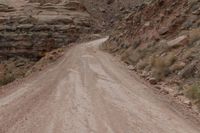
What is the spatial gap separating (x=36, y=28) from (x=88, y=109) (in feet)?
125

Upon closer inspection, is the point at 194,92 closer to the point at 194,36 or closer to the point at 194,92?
the point at 194,92

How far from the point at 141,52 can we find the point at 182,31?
2.68 m

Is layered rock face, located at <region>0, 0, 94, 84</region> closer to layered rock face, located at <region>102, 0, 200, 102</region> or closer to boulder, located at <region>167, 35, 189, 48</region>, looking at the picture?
layered rock face, located at <region>102, 0, 200, 102</region>

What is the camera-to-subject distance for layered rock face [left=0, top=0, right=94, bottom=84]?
44.8m

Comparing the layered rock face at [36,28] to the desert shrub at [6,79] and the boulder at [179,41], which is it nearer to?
the desert shrub at [6,79]

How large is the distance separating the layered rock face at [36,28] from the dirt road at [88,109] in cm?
2534

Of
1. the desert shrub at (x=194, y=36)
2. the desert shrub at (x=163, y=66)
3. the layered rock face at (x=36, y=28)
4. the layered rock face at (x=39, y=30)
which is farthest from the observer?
the layered rock face at (x=39, y=30)

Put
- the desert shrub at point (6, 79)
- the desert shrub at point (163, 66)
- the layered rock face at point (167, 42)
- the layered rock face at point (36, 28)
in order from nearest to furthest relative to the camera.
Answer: the layered rock face at point (167, 42) < the desert shrub at point (163, 66) < the desert shrub at point (6, 79) < the layered rock face at point (36, 28)

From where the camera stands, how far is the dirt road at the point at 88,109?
927cm

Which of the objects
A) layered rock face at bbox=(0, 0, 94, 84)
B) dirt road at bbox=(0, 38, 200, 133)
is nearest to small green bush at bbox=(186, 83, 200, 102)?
dirt road at bbox=(0, 38, 200, 133)

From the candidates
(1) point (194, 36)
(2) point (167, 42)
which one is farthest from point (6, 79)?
(1) point (194, 36)

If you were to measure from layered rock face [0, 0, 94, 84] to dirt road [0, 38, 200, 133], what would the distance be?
25338 millimetres

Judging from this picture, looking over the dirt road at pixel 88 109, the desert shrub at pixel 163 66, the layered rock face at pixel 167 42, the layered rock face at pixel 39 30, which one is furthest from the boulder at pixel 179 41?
the layered rock face at pixel 39 30

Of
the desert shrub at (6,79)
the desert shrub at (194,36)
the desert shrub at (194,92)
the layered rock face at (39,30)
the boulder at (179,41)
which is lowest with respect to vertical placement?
the desert shrub at (6,79)
